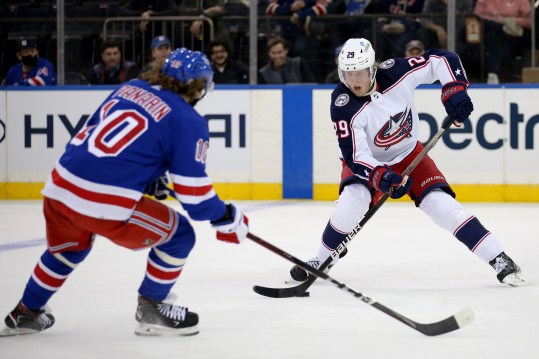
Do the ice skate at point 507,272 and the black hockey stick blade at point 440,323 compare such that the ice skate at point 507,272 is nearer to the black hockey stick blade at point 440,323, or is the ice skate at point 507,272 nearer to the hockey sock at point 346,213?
the hockey sock at point 346,213

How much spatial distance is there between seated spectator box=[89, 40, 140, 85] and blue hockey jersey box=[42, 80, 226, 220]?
508 cm

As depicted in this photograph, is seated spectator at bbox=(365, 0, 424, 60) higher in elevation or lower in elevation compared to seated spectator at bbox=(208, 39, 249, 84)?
higher

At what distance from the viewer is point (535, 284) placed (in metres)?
4.25

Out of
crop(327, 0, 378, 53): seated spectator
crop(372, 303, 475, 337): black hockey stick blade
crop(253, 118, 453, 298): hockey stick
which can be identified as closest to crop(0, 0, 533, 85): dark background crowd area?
crop(327, 0, 378, 53): seated spectator

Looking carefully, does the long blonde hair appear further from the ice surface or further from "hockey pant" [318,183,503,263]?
"hockey pant" [318,183,503,263]

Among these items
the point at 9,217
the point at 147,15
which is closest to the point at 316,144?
the point at 147,15

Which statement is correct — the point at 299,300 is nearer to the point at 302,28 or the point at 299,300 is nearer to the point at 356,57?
the point at 356,57

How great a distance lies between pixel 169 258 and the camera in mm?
3193

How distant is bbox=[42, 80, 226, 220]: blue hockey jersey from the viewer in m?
3.04

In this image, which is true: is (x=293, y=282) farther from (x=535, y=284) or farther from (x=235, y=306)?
(x=535, y=284)

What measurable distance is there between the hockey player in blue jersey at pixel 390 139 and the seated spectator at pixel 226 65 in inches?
137

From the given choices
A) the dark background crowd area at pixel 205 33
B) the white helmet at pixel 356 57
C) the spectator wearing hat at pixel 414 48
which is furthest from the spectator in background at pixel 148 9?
the white helmet at pixel 356 57

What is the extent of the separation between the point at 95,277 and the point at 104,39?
404 cm

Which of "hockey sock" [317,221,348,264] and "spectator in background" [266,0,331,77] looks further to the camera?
"spectator in background" [266,0,331,77]
